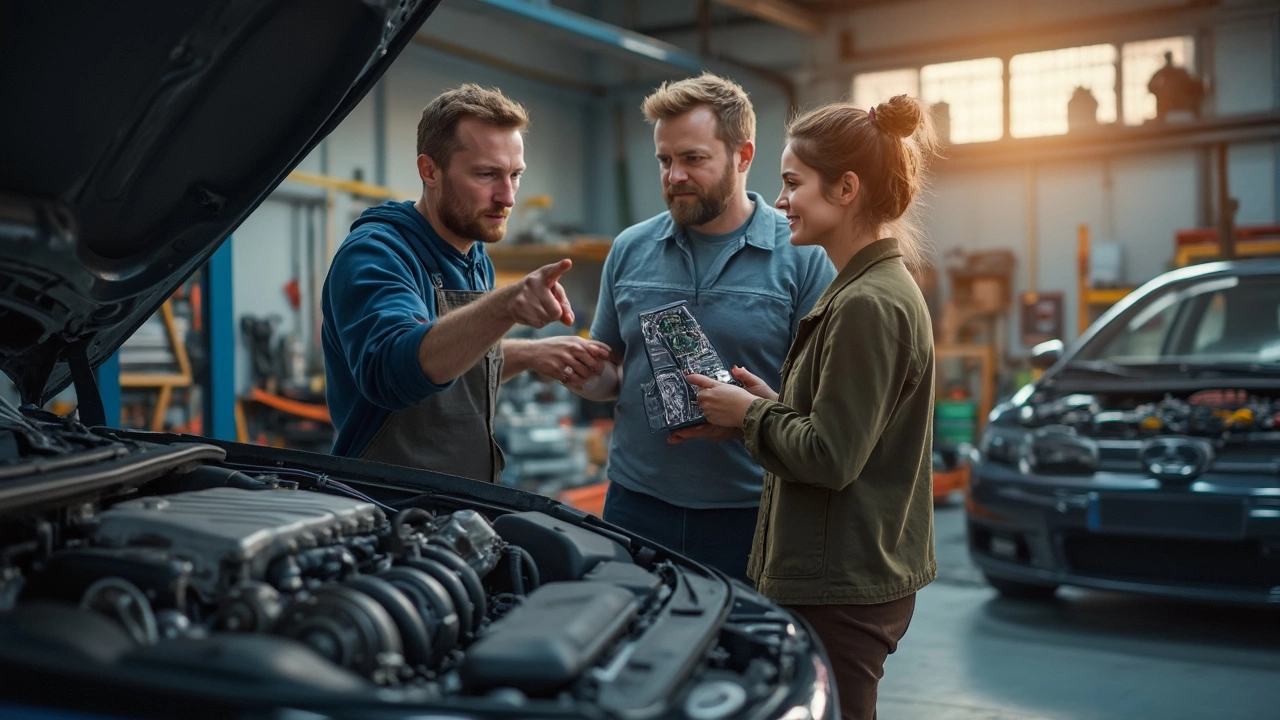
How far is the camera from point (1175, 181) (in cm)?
890

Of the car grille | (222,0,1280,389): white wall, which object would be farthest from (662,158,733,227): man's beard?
(222,0,1280,389): white wall

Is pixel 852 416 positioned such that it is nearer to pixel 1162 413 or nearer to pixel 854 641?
pixel 854 641

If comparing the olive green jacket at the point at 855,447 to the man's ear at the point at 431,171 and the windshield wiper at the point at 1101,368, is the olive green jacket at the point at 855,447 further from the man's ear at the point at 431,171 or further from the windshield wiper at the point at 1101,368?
the windshield wiper at the point at 1101,368

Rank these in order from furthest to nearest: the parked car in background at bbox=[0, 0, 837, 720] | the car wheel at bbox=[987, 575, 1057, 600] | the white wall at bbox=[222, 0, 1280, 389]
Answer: the white wall at bbox=[222, 0, 1280, 389], the car wheel at bbox=[987, 575, 1057, 600], the parked car in background at bbox=[0, 0, 837, 720]

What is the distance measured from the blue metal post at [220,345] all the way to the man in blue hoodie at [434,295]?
121 centimetres

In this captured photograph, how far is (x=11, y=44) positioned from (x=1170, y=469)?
343cm

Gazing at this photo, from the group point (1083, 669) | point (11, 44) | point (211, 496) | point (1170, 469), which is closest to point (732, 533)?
point (211, 496)

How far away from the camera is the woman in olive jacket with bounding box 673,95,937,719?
1.64 metres

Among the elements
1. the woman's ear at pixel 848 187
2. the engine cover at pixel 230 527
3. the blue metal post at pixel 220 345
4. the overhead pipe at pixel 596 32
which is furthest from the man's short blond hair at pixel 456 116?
the overhead pipe at pixel 596 32

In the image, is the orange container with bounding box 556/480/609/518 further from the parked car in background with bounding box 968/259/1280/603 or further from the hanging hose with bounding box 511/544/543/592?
the hanging hose with bounding box 511/544/543/592

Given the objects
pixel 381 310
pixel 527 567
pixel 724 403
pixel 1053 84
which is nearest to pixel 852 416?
pixel 724 403

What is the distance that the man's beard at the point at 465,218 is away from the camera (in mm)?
2262

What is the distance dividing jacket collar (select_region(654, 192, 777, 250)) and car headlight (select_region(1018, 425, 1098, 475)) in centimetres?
192

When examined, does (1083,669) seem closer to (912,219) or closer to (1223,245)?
(912,219)
